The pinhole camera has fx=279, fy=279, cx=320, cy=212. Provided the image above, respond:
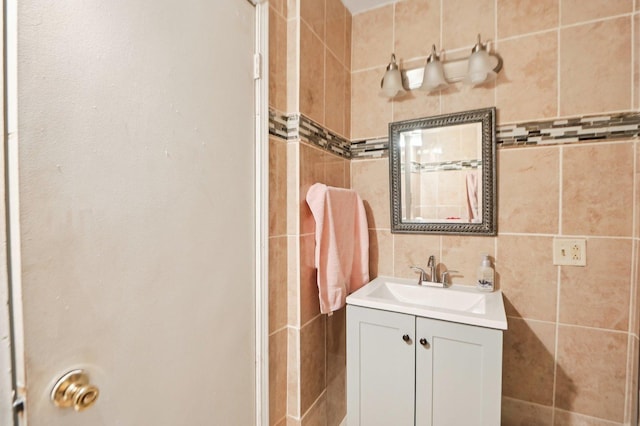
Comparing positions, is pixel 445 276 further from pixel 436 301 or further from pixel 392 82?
pixel 392 82

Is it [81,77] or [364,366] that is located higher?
[81,77]

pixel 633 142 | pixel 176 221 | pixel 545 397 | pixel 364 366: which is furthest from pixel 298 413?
pixel 633 142

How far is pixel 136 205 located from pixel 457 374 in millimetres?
1214

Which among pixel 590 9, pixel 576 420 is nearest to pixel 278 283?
pixel 576 420

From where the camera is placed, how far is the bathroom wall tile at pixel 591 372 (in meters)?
1.18

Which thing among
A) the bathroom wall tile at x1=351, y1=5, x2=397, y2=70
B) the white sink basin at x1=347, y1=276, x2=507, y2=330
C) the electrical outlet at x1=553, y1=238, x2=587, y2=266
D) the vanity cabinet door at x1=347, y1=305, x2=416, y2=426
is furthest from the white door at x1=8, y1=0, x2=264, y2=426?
the electrical outlet at x1=553, y1=238, x2=587, y2=266

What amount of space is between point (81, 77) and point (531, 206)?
5.50ft

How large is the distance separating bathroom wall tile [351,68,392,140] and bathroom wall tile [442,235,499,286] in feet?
2.36

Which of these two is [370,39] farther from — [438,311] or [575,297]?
[575,297]

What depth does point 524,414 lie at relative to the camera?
4.37 ft

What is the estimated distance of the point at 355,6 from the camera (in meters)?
1.63

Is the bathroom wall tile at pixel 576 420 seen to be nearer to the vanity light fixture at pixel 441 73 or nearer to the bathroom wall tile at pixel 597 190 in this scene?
the bathroom wall tile at pixel 597 190

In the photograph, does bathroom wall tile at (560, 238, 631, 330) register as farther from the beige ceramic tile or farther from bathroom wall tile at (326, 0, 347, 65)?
bathroom wall tile at (326, 0, 347, 65)

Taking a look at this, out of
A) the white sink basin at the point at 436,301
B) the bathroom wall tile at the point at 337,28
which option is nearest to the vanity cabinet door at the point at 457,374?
the white sink basin at the point at 436,301
